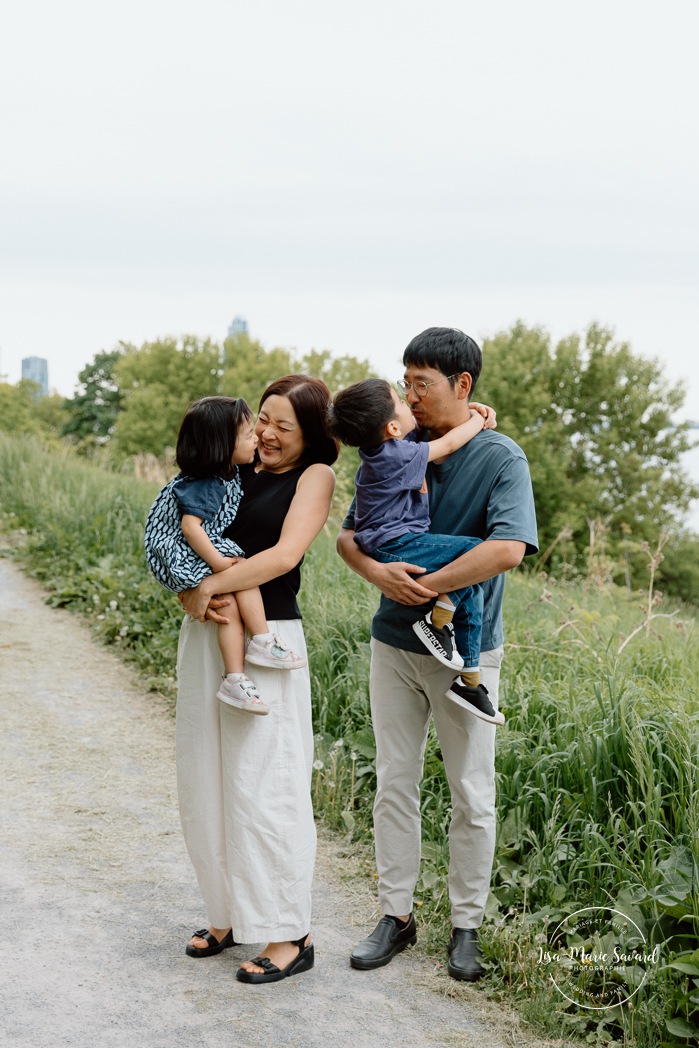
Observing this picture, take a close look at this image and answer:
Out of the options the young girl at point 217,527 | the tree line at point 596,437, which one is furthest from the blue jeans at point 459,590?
the tree line at point 596,437

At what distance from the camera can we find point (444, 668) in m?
3.40

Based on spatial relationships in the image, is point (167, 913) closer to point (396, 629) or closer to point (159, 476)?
point (396, 629)

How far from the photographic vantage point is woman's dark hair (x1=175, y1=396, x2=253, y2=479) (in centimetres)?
324

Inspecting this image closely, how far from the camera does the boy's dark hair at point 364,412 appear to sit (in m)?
3.14

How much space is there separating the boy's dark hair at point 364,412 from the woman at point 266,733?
0.61 ft

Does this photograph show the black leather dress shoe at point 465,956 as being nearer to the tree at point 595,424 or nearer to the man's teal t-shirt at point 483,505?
the man's teal t-shirt at point 483,505

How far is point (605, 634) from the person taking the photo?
6309mm

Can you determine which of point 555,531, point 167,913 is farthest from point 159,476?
point 555,531

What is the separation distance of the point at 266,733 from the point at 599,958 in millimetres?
1265

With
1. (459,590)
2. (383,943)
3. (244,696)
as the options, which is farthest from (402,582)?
(383,943)

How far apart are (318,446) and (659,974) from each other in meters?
1.91

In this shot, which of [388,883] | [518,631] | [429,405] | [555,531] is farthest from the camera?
[555,531]

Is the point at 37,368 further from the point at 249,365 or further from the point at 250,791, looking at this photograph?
the point at 250,791

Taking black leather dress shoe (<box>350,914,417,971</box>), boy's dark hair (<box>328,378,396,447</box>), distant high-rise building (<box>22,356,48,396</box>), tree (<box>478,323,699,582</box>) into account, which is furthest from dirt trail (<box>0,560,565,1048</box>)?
distant high-rise building (<box>22,356,48,396</box>)
